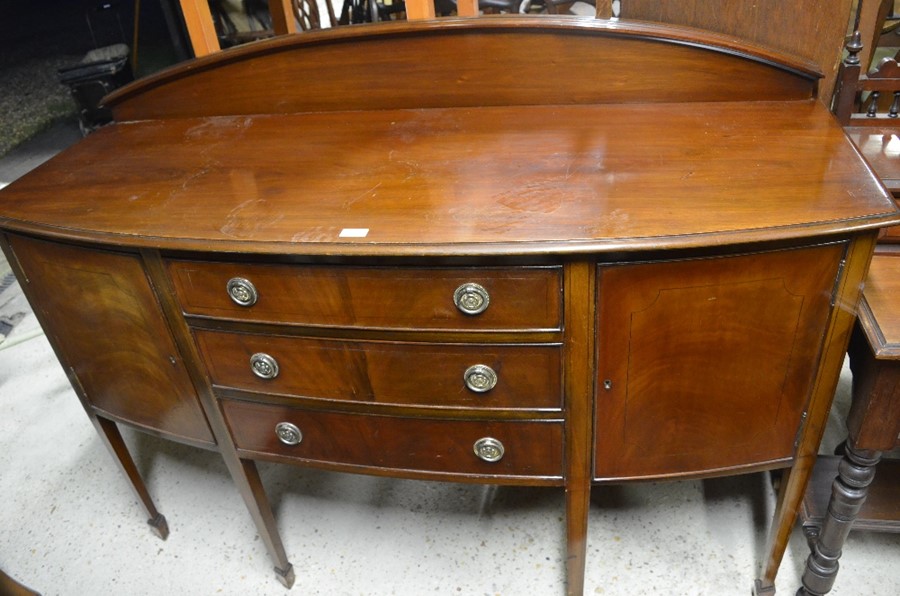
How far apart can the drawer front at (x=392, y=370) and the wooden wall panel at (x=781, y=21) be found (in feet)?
2.55

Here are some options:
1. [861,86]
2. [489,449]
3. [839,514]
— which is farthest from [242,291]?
[861,86]

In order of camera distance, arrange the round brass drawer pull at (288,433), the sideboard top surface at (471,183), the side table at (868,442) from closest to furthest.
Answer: the sideboard top surface at (471,183) → the side table at (868,442) → the round brass drawer pull at (288,433)

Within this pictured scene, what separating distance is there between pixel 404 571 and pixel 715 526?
76cm

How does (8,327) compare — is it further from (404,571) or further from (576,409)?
(576,409)

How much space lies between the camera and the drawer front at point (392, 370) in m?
1.08

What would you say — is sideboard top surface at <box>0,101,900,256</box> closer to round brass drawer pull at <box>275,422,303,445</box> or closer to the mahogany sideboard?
the mahogany sideboard

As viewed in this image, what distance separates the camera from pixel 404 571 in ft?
5.21

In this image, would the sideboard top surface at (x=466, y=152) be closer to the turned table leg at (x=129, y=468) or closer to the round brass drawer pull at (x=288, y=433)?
the round brass drawer pull at (x=288, y=433)

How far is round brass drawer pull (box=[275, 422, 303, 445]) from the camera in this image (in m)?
1.28

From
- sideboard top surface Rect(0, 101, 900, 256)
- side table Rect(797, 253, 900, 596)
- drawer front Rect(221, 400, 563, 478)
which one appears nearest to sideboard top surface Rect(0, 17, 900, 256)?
sideboard top surface Rect(0, 101, 900, 256)

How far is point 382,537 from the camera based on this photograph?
167cm

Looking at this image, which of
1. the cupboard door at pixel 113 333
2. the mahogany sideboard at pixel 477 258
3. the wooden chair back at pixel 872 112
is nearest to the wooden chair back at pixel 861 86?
the wooden chair back at pixel 872 112

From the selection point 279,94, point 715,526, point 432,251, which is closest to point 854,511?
point 715,526

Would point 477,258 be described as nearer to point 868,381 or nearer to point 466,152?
point 466,152
